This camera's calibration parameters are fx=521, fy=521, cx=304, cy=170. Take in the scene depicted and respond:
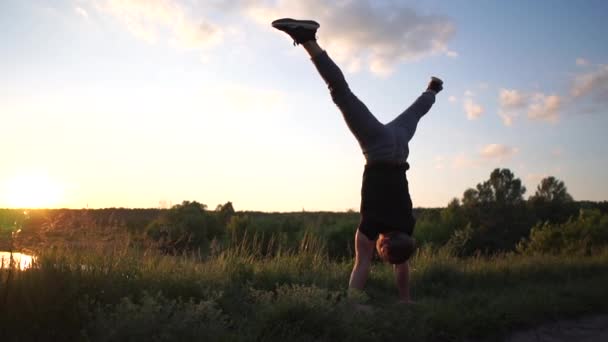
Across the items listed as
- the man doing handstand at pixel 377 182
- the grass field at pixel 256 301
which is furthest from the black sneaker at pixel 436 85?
the grass field at pixel 256 301

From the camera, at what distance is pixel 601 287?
7414 millimetres

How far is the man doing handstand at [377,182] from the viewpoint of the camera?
5.24m

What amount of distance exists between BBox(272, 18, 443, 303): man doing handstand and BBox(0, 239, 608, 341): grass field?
534 millimetres

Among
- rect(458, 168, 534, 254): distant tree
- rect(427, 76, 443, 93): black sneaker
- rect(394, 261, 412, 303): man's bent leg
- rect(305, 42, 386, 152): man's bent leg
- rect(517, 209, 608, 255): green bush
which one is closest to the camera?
Answer: rect(305, 42, 386, 152): man's bent leg

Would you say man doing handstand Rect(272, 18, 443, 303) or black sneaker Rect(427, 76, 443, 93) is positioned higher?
black sneaker Rect(427, 76, 443, 93)

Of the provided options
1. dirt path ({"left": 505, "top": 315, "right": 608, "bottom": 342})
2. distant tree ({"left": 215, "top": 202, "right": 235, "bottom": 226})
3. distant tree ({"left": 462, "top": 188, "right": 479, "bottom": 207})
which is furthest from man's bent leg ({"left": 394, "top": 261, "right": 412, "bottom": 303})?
distant tree ({"left": 462, "top": 188, "right": 479, "bottom": 207})

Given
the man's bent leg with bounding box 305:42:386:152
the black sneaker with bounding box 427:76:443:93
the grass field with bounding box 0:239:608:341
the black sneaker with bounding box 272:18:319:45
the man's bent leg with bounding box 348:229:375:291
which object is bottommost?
the grass field with bounding box 0:239:608:341

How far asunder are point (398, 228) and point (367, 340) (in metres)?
1.45

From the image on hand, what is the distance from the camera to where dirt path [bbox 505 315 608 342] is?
5.29 m

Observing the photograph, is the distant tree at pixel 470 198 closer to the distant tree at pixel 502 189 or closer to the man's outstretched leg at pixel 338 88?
the distant tree at pixel 502 189

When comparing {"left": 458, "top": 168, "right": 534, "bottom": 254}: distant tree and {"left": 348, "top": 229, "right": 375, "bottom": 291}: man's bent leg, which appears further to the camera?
{"left": 458, "top": 168, "right": 534, "bottom": 254}: distant tree

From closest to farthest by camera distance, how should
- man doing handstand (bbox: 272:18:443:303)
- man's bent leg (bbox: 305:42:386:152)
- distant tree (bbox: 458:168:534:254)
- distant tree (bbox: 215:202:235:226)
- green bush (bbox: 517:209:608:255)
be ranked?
1. man's bent leg (bbox: 305:42:386:152)
2. man doing handstand (bbox: 272:18:443:303)
3. green bush (bbox: 517:209:608:255)
4. distant tree (bbox: 458:168:534:254)
5. distant tree (bbox: 215:202:235:226)

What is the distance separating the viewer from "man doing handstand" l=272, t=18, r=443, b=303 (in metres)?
5.24

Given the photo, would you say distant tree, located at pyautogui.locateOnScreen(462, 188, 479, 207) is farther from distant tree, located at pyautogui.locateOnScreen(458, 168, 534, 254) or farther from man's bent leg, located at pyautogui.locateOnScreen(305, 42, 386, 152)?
man's bent leg, located at pyautogui.locateOnScreen(305, 42, 386, 152)
